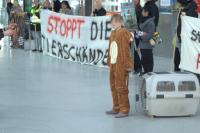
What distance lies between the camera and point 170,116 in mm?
8117

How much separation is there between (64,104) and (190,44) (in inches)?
118

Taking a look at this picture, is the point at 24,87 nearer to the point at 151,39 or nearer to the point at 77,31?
the point at 151,39

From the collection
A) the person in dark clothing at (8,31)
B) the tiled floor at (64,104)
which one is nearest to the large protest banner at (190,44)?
the tiled floor at (64,104)

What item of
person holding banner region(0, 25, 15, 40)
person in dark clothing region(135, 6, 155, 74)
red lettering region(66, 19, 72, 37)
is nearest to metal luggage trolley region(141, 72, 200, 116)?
person holding banner region(0, 25, 15, 40)

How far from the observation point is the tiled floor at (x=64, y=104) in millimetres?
7512

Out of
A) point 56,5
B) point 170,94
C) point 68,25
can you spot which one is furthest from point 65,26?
point 170,94

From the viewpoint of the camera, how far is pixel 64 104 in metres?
9.16

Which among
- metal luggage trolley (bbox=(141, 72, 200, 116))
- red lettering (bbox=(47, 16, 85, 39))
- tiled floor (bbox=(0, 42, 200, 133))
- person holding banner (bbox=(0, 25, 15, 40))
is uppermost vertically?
person holding banner (bbox=(0, 25, 15, 40))

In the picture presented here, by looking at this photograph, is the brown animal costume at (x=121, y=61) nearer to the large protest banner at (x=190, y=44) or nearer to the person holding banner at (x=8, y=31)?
the person holding banner at (x=8, y=31)

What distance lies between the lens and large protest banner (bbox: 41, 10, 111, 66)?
14.4m

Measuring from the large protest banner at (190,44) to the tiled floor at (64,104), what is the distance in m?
1.18

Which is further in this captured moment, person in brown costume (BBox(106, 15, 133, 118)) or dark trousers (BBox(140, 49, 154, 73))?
dark trousers (BBox(140, 49, 154, 73))

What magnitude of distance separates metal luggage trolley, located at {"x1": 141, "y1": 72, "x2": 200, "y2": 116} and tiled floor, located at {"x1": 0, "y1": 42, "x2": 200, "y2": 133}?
0.15 m

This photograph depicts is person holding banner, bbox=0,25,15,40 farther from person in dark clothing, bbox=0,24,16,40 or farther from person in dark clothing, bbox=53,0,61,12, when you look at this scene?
person in dark clothing, bbox=53,0,61,12
